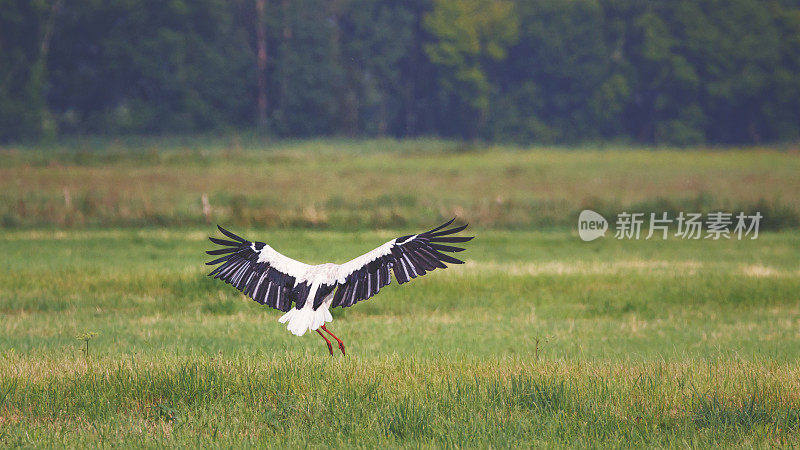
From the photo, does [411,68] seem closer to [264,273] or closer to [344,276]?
[264,273]

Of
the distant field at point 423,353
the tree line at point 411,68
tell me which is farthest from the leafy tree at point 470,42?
the distant field at point 423,353

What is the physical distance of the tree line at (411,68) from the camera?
7038cm

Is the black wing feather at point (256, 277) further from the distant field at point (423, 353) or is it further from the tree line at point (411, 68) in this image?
the tree line at point (411, 68)

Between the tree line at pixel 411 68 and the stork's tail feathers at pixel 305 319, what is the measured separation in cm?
6371

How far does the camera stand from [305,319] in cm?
783

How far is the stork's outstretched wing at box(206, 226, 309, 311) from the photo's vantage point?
816 centimetres

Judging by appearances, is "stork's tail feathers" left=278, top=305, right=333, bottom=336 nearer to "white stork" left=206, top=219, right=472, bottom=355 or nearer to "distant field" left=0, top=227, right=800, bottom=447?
"white stork" left=206, top=219, right=472, bottom=355

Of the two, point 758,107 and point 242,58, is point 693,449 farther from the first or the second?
point 758,107

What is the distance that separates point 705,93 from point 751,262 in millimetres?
61297

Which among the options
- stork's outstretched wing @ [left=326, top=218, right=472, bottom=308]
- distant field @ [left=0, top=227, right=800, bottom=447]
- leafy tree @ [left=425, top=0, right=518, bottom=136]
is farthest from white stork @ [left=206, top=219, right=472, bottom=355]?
leafy tree @ [left=425, top=0, right=518, bottom=136]

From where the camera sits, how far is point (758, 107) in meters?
80.8

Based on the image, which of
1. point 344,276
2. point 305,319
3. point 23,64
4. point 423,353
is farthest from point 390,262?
point 23,64

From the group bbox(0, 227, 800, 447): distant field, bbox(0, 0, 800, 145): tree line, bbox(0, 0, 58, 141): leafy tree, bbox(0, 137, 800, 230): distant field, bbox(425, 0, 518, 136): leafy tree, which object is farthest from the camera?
bbox(425, 0, 518, 136): leafy tree

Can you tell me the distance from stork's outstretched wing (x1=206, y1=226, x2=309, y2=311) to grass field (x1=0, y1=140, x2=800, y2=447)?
86 cm
